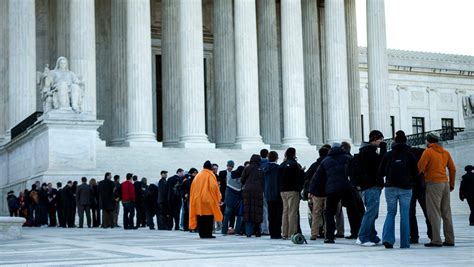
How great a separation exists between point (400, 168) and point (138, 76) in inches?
1195

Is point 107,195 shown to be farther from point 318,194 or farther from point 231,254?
point 231,254

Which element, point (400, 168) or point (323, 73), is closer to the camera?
point (400, 168)

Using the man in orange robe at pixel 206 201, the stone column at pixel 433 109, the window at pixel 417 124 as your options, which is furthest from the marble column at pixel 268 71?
the man in orange robe at pixel 206 201

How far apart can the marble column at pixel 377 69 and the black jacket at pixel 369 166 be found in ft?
116

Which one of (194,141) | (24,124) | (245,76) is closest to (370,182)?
(24,124)

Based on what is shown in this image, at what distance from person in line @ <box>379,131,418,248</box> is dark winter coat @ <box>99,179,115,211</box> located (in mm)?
15775

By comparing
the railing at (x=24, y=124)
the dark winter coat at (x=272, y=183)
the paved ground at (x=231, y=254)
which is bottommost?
the paved ground at (x=231, y=254)

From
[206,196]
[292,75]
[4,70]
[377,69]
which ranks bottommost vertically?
[206,196]

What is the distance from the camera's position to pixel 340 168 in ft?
61.8

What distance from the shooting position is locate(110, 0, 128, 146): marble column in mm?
49062

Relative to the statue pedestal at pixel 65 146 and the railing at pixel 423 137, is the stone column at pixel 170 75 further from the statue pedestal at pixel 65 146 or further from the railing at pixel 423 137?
the railing at pixel 423 137

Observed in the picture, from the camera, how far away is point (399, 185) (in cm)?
1661

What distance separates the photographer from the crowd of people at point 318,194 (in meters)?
16.9

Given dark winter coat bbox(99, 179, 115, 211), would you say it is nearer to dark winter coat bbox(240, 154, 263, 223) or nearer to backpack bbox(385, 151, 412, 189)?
dark winter coat bbox(240, 154, 263, 223)
